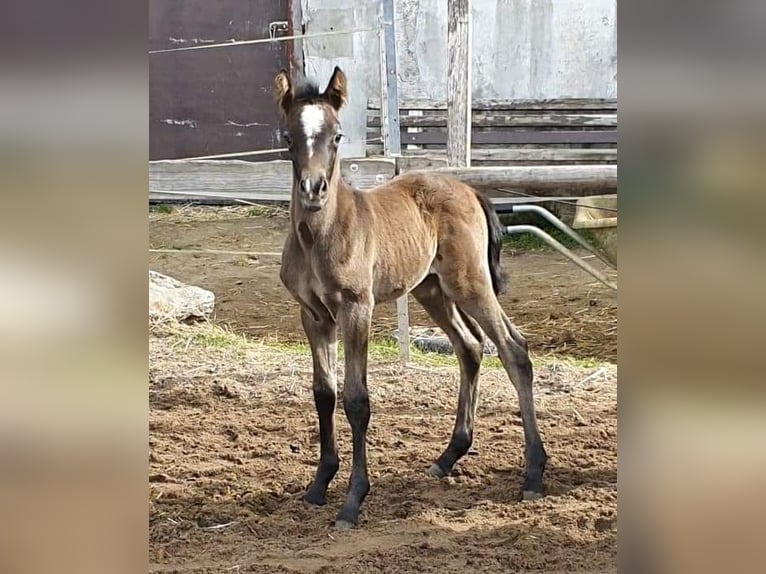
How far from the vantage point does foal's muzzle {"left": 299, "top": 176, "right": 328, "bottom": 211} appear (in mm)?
3938

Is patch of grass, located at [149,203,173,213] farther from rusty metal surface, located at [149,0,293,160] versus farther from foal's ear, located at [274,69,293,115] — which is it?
foal's ear, located at [274,69,293,115]

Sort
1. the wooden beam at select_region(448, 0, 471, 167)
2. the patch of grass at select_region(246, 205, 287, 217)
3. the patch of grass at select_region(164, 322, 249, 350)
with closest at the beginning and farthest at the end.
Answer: the wooden beam at select_region(448, 0, 471, 167) → the patch of grass at select_region(164, 322, 249, 350) → the patch of grass at select_region(246, 205, 287, 217)

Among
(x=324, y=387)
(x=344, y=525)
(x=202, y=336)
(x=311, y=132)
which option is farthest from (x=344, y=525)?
(x=202, y=336)

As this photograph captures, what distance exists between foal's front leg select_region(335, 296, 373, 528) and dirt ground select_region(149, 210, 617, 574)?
131 millimetres

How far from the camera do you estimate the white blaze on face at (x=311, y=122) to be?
158 inches

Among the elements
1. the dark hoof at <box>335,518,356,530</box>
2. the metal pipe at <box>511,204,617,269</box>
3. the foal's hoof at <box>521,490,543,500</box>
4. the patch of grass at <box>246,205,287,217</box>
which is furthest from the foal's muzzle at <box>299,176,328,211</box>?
the patch of grass at <box>246,205,287,217</box>

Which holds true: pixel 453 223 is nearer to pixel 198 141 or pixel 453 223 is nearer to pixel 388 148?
pixel 388 148

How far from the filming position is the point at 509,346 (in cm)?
482

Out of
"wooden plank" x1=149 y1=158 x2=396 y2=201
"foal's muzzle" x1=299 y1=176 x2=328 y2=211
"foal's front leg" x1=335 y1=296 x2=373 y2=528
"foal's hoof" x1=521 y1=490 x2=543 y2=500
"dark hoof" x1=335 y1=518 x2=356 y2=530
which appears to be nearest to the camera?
"foal's muzzle" x1=299 y1=176 x2=328 y2=211

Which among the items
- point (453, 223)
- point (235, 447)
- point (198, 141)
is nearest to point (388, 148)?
point (453, 223)
